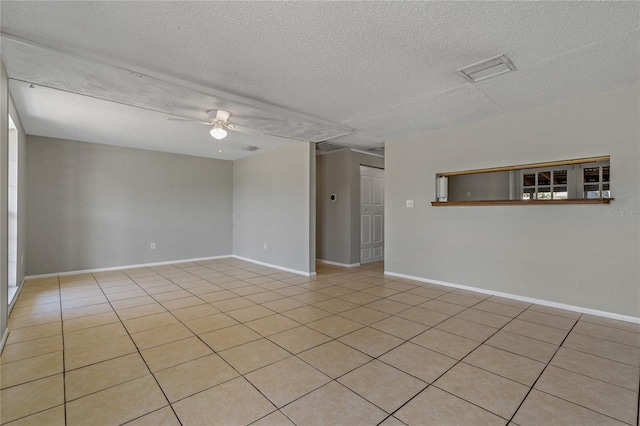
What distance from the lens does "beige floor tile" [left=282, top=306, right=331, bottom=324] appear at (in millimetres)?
3105

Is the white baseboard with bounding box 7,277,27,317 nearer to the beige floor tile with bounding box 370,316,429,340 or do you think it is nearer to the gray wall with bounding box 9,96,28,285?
the gray wall with bounding box 9,96,28,285

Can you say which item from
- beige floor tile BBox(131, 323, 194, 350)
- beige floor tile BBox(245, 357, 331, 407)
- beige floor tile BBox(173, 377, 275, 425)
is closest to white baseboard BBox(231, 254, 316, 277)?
beige floor tile BBox(131, 323, 194, 350)

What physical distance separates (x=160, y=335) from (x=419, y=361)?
2289 mm

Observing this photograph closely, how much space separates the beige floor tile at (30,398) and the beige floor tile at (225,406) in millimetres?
780

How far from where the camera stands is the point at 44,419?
5.27 feet

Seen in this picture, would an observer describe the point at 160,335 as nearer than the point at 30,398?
No

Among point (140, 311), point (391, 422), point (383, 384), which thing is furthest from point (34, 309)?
point (391, 422)

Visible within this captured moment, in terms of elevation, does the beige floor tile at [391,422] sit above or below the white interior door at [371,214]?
below

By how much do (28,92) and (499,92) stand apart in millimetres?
5090

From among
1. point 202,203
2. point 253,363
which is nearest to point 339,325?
point 253,363

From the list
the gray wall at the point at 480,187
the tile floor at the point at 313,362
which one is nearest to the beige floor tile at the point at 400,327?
the tile floor at the point at 313,362

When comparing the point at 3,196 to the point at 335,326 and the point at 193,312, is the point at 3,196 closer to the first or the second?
the point at 193,312

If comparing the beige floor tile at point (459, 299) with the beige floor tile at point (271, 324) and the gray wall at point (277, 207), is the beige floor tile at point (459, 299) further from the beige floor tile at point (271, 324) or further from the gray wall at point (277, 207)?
the gray wall at point (277, 207)

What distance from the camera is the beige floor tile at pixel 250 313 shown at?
3141 mm
